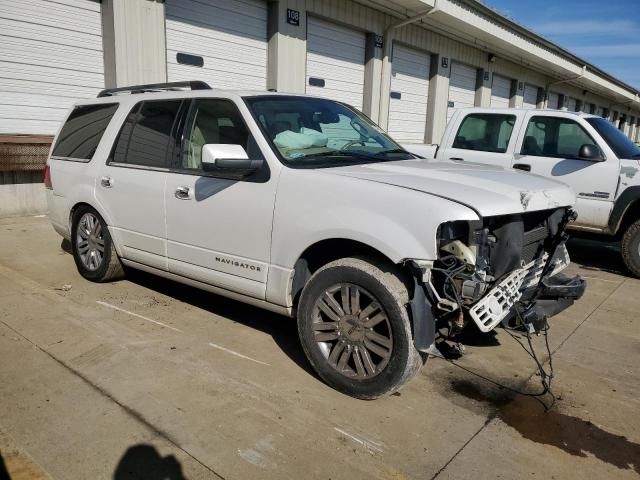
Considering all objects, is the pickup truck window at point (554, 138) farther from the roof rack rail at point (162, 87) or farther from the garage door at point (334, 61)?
the garage door at point (334, 61)

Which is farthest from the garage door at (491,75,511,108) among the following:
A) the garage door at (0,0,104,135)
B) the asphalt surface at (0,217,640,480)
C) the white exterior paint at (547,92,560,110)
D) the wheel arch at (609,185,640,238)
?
the asphalt surface at (0,217,640,480)

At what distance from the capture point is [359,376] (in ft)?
10.2

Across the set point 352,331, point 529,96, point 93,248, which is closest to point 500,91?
point 529,96

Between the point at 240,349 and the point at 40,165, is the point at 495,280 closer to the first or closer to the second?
the point at 240,349

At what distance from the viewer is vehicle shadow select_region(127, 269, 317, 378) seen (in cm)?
390

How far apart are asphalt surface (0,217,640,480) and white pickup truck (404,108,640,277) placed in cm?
208

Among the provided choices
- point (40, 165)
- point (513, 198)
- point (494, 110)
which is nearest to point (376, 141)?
point (513, 198)

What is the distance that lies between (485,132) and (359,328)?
504 centimetres

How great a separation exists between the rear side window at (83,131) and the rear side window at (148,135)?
0.37 meters

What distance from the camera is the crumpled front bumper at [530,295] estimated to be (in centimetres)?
290

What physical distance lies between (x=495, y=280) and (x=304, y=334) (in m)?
1.20

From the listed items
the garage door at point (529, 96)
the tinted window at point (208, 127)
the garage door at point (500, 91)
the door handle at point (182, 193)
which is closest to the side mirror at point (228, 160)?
the tinted window at point (208, 127)

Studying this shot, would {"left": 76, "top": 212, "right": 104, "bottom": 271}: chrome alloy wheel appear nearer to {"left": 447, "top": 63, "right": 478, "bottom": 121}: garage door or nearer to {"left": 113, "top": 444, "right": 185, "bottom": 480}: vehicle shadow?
{"left": 113, "top": 444, "right": 185, "bottom": 480}: vehicle shadow

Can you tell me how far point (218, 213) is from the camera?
371 centimetres
